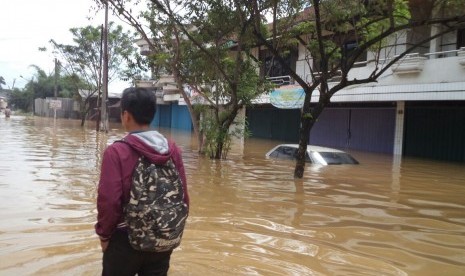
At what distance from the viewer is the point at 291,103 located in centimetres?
2242

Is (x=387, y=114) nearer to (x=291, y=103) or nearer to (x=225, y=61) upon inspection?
(x=291, y=103)

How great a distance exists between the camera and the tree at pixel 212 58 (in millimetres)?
13055

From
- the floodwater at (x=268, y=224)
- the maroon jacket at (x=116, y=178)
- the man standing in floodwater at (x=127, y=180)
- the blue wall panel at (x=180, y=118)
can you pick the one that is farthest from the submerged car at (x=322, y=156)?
the blue wall panel at (x=180, y=118)

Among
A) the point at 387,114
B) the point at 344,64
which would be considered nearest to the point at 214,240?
the point at 344,64

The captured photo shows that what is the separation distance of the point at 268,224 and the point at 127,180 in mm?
3896

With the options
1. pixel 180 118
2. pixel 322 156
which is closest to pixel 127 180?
pixel 322 156

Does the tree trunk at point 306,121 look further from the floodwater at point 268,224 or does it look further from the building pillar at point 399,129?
the building pillar at point 399,129

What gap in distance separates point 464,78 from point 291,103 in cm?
839

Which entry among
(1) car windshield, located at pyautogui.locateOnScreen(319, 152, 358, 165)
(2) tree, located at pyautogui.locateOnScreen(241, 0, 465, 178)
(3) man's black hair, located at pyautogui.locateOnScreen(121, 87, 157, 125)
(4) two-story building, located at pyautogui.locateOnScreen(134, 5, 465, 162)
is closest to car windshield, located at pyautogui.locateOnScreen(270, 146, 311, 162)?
(1) car windshield, located at pyautogui.locateOnScreen(319, 152, 358, 165)

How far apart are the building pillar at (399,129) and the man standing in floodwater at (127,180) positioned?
18161 mm

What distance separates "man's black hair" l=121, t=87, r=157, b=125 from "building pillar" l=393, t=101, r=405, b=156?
59.7 feet

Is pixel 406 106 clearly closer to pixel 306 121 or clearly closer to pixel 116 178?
pixel 306 121

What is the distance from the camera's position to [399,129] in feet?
65.2

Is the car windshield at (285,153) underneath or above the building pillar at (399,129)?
underneath
